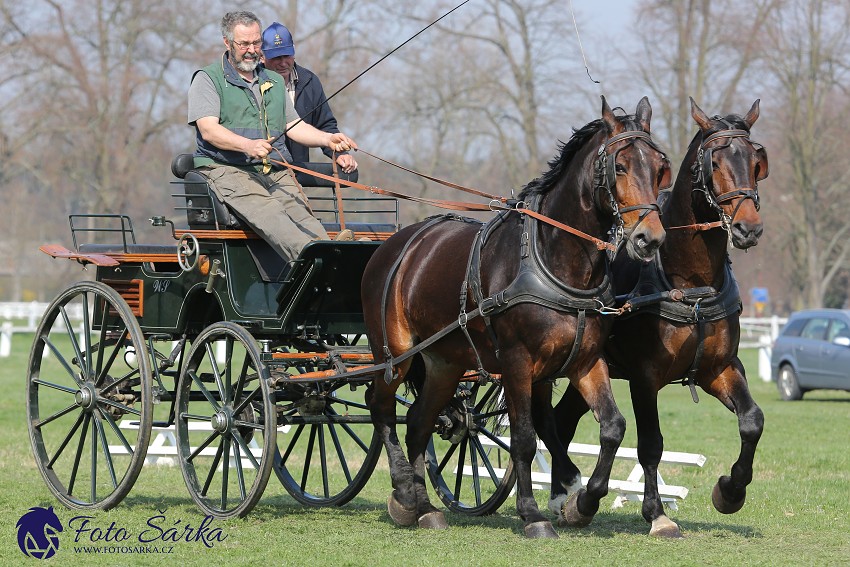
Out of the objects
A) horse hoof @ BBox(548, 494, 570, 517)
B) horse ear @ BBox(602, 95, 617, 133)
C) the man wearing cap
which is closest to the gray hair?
the man wearing cap

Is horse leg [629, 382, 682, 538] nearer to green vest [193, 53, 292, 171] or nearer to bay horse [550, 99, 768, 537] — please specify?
bay horse [550, 99, 768, 537]

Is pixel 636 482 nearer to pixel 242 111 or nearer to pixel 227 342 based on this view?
pixel 227 342

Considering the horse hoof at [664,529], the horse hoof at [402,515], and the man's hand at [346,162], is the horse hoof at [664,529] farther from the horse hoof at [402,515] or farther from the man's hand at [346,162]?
the man's hand at [346,162]

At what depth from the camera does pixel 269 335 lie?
838 cm

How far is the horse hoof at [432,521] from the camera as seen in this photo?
7.65 metres

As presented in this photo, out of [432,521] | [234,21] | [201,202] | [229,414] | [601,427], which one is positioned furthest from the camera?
[201,202]

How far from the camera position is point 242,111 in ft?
27.0

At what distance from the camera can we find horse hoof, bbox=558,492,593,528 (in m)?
7.11

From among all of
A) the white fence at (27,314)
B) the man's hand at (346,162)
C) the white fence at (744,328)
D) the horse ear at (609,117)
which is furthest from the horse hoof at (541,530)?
the white fence at (27,314)

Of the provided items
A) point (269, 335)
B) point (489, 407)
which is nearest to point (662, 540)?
point (489, 407)

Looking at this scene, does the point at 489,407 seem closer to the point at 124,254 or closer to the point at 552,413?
the point at 552,413

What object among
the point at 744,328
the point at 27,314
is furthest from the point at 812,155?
the point at 27,314

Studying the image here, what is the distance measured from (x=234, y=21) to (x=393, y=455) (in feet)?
9.44

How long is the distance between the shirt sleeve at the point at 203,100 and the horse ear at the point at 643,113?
2.79m
